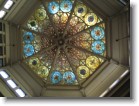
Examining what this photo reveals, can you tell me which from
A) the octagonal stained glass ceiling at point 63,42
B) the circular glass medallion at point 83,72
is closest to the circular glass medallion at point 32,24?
the octagonal stained glass ceiling at point 63,42

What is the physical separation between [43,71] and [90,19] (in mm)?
4062

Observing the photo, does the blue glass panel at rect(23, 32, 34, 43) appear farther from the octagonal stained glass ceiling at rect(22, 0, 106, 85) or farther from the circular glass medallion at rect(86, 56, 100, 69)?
the circular glass medallion at rect(86, 56, 100, 69)

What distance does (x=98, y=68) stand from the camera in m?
12.7

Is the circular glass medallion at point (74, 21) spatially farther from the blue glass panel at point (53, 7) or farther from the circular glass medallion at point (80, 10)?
the blue glass panel at point (53, 7)

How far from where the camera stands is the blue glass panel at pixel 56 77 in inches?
516

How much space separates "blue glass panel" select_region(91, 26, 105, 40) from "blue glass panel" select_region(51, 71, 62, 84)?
2970mm

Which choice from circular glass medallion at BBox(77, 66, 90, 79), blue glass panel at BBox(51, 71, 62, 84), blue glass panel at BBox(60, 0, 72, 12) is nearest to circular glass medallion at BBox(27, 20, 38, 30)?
blue glass panel at BBox(60, 0, 72, 12)

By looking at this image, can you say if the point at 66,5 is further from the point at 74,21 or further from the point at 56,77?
the point at 56,77

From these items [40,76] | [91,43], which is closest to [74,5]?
[91,43]

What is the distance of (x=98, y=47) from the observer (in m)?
13.1

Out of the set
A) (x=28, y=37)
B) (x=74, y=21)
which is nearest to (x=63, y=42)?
(x=74, y=21)

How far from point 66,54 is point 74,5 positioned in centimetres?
290

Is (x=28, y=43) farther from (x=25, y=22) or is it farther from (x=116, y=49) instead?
(x=116, y=49)

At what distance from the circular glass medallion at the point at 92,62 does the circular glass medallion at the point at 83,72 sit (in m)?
0.29
